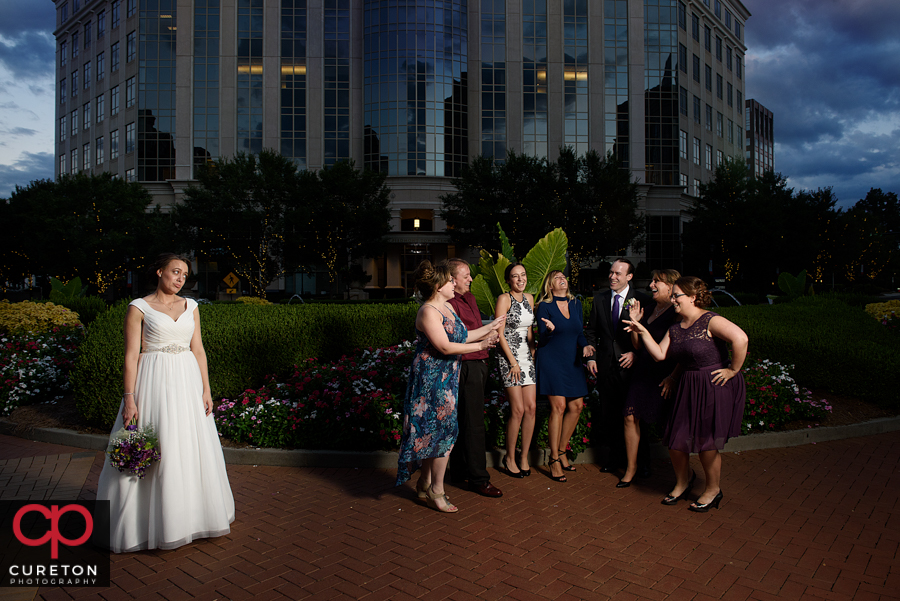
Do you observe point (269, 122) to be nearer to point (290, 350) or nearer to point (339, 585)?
point (290, 350)

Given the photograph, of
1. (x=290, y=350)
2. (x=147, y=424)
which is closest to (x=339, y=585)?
(x=147, y=424)

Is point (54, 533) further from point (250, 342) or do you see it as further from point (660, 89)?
point (660, 89)

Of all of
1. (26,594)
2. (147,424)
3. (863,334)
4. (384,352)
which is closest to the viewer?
(26,594)

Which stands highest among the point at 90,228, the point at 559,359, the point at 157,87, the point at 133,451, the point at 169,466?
the point at 157,87

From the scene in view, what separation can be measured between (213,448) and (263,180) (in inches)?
1242

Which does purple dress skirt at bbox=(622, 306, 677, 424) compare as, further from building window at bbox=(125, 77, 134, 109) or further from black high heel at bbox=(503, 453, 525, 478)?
Answer: building window at bbox=(125, 77, 134, 109)

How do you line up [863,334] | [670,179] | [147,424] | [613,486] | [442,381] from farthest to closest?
[670,179] < [863,334] < [613,486] < [442,381] < [147,424]

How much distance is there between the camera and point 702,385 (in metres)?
4.66

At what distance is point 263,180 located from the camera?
33.3 meters

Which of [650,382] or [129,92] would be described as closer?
[650,382]

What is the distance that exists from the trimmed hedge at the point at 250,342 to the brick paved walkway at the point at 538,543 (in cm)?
145

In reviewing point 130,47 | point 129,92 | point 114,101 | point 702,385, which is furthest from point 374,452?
point 114,101

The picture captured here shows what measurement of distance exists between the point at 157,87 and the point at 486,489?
51.9 m

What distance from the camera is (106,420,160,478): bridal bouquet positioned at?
12.8 ft
